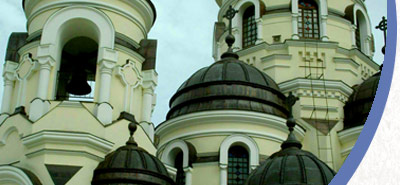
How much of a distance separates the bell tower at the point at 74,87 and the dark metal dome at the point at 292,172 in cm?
288

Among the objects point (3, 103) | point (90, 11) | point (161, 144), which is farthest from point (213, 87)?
point (3, 103)

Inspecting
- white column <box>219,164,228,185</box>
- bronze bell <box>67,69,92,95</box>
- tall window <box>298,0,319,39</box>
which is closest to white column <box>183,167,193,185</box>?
white column <box>219,164,228,185</box>

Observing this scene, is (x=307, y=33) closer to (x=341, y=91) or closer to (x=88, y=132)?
(x=341, y=91)

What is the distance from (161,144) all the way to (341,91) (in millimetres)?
5598

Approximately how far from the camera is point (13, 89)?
44.4 feet

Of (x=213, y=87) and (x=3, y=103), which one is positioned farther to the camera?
(x=213, y=87)

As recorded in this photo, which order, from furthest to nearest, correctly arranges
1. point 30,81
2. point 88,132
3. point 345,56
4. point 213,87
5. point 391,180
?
point 345,56 < point 213,87 < point 30,81 < point 88,132 < point 391,180

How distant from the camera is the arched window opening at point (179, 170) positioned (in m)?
15.9

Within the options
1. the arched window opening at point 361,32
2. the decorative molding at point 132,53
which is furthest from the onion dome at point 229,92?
the arched window opening at point 361,32

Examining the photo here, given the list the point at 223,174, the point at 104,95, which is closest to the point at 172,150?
the point at 223,174

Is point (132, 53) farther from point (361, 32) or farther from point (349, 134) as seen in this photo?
point (361, 32)

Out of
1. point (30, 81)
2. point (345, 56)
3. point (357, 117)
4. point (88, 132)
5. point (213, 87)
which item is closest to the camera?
point (88, 132)

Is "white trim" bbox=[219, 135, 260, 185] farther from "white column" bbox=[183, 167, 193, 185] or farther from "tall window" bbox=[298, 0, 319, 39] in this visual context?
"tall window" bbox=[298, 0, 319, 39]

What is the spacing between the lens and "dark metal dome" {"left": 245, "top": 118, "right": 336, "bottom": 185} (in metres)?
11.1
